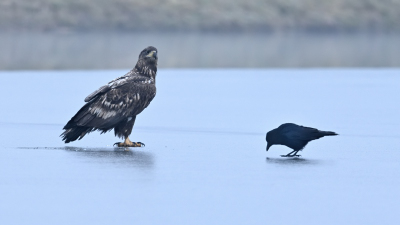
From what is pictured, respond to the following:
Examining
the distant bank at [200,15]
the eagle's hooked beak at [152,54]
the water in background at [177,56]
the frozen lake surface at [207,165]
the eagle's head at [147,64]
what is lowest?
the frozen lake surface at [207,165]

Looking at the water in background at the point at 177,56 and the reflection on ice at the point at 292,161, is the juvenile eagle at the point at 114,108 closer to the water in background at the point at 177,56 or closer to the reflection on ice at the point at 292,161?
the reflection on ice at the point at 292,161

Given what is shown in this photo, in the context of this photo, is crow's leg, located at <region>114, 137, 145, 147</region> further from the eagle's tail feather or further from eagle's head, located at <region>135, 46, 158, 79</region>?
eagle's head, located at <region>135, 46, 158, 79</region>

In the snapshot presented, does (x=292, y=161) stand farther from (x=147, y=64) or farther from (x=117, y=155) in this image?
(x=147, y=64)

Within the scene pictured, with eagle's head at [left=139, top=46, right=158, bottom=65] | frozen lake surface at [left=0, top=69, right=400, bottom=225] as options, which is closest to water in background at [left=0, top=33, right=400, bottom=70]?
frozen lake surface at [left=0, top=69, right=400, bottom=225]

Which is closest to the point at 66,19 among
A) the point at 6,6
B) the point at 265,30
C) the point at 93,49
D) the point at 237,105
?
the point at 6,6

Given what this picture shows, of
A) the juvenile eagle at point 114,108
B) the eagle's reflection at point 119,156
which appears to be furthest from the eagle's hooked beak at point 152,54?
the eagle's reflection at point 119,156

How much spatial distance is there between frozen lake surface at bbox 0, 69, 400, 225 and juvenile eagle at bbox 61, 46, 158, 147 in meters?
0.24

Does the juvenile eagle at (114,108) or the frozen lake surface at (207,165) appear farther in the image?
the juvenile eagle at (114,108)

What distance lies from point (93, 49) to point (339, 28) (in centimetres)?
2427

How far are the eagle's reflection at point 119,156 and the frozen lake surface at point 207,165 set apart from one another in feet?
0.03

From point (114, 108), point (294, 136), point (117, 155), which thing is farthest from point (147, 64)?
point (294, 136)

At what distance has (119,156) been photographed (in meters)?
8.16

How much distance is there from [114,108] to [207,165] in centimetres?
142

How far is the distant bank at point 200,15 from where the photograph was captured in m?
43.2
